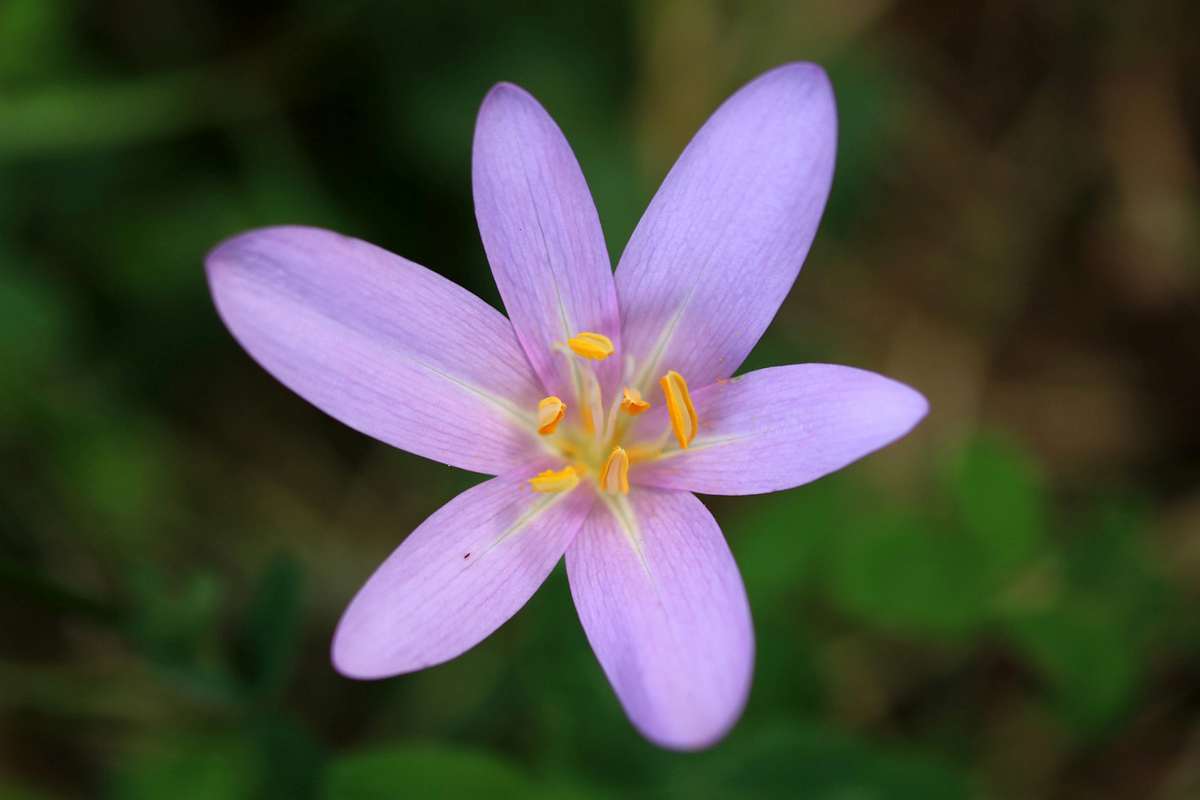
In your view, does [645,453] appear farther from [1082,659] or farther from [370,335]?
[1082,659]

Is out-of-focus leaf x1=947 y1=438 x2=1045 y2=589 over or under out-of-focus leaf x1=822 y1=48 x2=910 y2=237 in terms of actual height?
under

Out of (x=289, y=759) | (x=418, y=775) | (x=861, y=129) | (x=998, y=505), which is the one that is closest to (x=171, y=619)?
(x=289, y=759)

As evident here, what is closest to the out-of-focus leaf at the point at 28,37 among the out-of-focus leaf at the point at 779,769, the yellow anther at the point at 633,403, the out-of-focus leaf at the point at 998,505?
the yellow anther at the point at 633,403

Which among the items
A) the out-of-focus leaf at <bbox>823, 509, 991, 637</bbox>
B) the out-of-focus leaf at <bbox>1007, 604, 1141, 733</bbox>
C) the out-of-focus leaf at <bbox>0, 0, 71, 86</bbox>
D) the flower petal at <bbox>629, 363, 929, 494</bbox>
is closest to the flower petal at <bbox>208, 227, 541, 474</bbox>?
the flower petal at <bbox>629, 363, 929, 494</bbox>

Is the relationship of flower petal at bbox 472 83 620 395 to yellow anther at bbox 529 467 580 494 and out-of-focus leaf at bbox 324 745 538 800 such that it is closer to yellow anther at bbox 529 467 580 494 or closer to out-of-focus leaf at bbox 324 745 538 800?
yellow anther at bbox 529 467 580 494

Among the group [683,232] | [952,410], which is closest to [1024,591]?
[952,410]

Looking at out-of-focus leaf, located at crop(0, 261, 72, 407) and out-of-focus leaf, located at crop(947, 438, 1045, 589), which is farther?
out-of-focus leaf, located at crop(0, 261, 72, 407)

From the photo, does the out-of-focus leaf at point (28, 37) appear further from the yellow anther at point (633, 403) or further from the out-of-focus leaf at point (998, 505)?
the out-of-focus leaf at point (998, 505)

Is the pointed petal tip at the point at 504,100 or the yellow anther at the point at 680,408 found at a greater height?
the pointed petal tip at the point at 504,100
